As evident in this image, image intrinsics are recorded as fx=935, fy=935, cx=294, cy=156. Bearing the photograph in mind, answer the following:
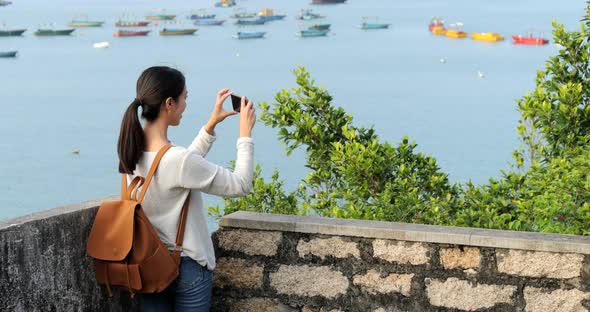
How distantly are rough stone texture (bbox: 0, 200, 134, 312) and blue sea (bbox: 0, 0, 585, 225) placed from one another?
35.6 ft

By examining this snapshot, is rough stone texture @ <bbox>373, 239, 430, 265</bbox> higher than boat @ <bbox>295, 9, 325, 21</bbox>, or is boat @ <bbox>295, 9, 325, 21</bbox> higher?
rough stone texture @ <bbox>373, 239, 430, 265</bbox>

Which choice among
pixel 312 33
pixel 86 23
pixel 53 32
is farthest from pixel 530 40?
pixel 86 23

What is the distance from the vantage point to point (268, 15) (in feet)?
407

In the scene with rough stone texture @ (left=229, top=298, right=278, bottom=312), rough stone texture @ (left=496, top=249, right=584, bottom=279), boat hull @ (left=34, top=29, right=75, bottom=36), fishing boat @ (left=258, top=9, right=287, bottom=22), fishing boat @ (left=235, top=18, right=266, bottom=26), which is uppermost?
rough stone texture @ (left=496, top=249, right=584, bottom=279)

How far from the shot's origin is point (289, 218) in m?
4.60

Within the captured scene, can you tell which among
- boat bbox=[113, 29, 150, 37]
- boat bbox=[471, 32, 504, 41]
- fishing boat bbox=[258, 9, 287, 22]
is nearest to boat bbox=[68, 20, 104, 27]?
boat bbox=[113, 29, 150, 37]

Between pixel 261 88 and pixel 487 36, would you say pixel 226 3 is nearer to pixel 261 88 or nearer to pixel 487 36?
pixel 487 36

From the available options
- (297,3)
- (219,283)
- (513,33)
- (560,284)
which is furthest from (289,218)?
(297,3)

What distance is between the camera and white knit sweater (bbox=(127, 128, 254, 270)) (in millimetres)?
3705

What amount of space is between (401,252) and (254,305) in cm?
81

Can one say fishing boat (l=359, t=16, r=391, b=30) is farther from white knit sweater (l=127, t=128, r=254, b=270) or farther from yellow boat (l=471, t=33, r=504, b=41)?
white knit sweater (l=127, t=128, r=254, b=270)

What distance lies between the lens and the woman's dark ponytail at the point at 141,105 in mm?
3719

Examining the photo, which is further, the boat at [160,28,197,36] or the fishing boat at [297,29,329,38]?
the boat at [160,28,197,36]

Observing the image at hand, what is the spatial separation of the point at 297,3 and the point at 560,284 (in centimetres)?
15417
